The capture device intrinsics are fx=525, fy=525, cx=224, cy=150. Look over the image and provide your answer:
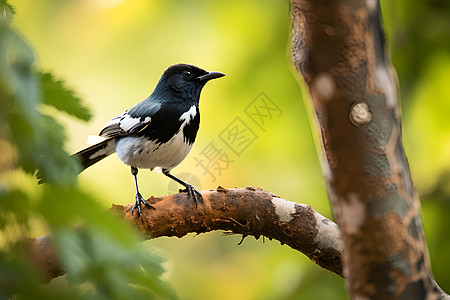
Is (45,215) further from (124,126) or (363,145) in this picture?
(124,126)

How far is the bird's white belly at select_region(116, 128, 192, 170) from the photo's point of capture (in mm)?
2041

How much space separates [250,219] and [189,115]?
615 mm

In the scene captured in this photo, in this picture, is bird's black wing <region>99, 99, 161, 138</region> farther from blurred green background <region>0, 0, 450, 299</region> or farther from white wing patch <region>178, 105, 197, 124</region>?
blurred green background <region>0, 0, 450, 299</region>

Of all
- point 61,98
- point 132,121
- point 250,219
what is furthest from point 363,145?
point 132,121

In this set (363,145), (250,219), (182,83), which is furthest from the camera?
(182,83)

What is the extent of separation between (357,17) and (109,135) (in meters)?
1.61

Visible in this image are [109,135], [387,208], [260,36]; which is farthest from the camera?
[260,36]

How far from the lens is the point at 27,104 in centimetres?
38

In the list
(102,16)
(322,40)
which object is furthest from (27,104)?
(102,16)

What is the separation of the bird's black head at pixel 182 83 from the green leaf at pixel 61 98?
1.57 meters

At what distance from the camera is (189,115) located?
2113 millimetres

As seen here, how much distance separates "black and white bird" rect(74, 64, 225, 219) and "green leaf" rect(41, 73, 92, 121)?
1397 millimetres

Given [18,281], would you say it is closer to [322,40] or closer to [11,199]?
[11,199]

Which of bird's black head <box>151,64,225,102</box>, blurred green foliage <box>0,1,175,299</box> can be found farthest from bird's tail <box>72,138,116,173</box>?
blurred green foliage <box>0,1,175,299</box>
